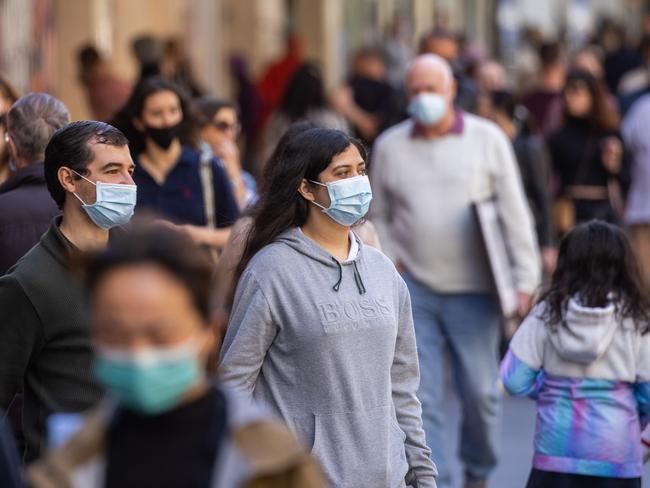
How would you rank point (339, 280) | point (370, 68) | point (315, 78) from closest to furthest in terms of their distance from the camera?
point (339, 280) < point (315, 78) < point (370, 68)

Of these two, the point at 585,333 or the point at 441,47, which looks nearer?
the point at 585,333

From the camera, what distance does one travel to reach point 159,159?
7508 millimetres

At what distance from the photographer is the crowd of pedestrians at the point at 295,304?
3061 mm

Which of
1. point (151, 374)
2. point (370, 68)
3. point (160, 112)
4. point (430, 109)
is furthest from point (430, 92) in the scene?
point (370, 68)

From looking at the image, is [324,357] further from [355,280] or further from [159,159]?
[159,159]

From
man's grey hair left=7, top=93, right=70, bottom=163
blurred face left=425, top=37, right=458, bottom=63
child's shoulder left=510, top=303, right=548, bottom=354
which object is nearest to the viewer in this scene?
child's shoulder left=510, top=303, right=548, bottom=354

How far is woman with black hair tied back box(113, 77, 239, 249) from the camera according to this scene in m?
7.43

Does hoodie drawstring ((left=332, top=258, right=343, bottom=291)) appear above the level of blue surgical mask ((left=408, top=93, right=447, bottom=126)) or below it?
above

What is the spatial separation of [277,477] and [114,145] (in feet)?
7.98

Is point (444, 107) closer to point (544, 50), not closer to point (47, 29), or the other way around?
point (544, 50)

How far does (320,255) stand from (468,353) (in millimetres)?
3040

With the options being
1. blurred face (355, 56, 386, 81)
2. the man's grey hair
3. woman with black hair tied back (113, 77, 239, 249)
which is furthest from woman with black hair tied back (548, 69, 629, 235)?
the man's grey hair

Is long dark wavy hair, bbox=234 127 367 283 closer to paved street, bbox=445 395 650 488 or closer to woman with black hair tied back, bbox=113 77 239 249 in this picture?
woman with black hair tied back, bbox=113 77 239 249

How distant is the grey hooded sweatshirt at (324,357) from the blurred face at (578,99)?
6.62 m
